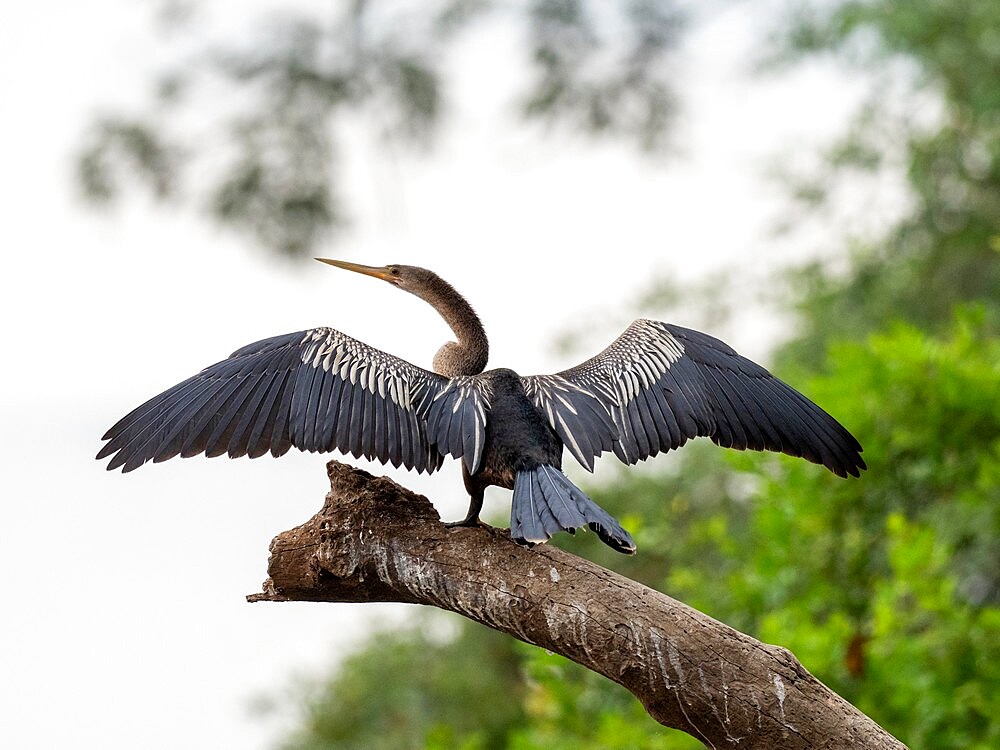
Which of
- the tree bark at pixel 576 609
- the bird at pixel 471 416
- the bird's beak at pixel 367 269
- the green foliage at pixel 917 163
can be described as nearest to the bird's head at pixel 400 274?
the bird's beak at pixel 367 269

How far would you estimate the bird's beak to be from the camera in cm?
310

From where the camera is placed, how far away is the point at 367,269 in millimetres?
3160

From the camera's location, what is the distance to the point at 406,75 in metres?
6.29

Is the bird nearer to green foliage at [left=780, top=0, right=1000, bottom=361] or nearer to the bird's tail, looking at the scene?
the bird's tail

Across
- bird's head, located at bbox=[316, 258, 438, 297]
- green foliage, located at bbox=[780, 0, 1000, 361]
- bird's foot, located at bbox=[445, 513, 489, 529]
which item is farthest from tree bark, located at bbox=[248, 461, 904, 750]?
green foliage, located at bbox=[780, 0, 1000, 361]

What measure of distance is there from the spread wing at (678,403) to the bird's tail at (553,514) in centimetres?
19

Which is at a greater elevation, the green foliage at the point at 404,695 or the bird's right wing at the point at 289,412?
the green foliage at the point at 404,695

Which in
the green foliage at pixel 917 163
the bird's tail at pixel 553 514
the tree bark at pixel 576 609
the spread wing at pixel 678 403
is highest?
the green foliage at pixel 917 163

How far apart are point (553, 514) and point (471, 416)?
13.0 inches

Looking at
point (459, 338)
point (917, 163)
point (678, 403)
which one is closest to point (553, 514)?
point (678, 403)

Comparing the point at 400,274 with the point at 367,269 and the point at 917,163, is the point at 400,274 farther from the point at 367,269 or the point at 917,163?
the point at 917,163

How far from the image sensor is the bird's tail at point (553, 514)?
2.00m

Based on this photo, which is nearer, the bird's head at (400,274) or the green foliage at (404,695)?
the bird's head at (400,274)

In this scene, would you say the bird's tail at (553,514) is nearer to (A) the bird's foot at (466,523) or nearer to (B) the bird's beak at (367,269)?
(A) the bird's foot at (466,523)
